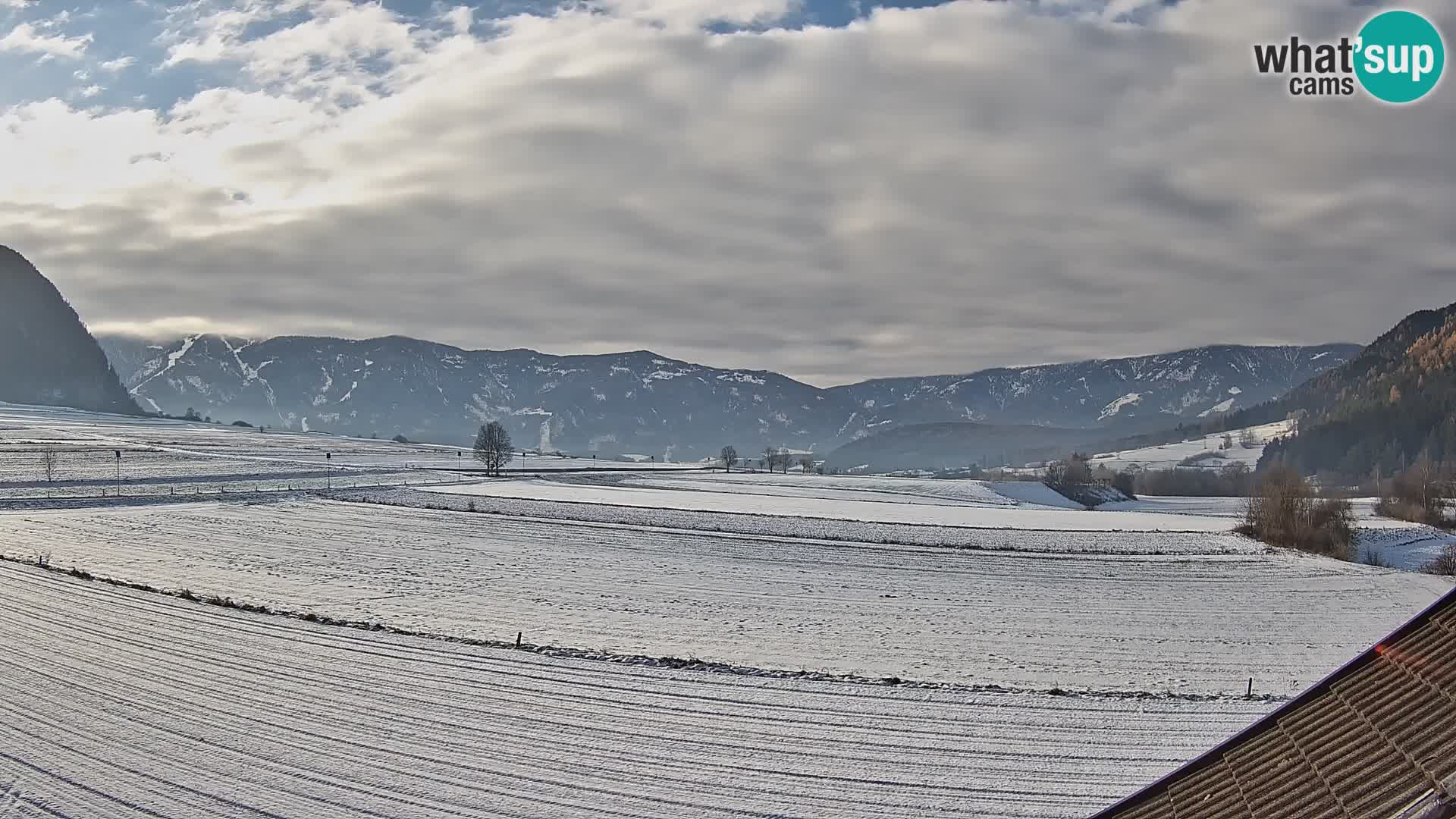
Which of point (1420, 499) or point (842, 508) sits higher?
point (842, 508)

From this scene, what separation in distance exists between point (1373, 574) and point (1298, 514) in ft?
63.8

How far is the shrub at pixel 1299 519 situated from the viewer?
229ft

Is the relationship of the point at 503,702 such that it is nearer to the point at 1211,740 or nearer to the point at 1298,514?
the point at 1211,740

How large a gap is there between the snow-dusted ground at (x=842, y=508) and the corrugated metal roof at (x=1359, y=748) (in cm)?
7275

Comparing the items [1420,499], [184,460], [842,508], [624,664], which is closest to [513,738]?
[624,664]

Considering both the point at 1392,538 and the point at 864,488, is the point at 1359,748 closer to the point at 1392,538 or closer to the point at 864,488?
the point at 1392,538

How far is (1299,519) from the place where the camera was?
72812 mm

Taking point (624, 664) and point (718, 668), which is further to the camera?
point (624, 664)

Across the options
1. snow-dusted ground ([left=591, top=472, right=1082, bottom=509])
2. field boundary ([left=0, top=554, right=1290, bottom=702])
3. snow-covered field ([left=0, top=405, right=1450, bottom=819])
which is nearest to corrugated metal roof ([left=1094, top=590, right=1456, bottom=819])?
snow-covered field ([left=0, top=405, right=1450, bottom=819])

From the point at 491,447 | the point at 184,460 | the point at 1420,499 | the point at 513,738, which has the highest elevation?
the point at 491,447

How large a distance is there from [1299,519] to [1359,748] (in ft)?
256

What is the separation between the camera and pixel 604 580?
43156 millimetres

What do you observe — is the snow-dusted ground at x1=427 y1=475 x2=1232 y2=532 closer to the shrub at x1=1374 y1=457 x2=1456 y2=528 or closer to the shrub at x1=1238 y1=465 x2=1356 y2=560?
the shrub at x1=1238 y1=465 x2=1356 y2=560

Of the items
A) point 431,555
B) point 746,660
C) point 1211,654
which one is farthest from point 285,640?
point 1211,654
